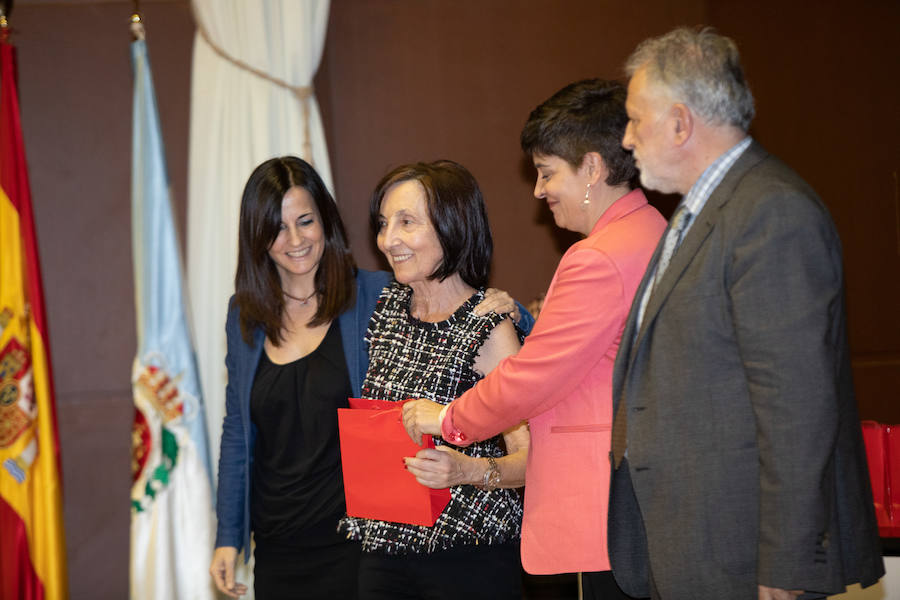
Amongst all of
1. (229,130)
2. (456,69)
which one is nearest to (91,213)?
(229,130)

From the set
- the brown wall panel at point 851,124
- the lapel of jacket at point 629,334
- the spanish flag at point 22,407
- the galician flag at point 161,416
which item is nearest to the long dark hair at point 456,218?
the lapel of jacket at point 629,334

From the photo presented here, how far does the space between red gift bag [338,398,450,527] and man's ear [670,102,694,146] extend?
0.86 metres

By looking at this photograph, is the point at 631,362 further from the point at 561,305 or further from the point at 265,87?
the point at 265,87

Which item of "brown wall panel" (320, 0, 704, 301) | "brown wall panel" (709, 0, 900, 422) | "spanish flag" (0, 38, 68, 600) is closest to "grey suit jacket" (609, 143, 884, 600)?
"brown wall panel" (320, 0, 704, 301)

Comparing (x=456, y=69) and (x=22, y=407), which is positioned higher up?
(x=456, y=69)

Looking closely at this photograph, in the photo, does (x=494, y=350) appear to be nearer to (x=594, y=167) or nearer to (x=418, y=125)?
(x=594, y=167)

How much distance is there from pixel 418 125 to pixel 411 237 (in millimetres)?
2023

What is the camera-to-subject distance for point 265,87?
3.51 meters

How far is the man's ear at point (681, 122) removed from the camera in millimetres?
1493

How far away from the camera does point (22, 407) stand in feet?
10.9

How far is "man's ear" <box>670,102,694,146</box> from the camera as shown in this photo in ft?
4.90

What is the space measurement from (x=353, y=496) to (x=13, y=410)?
2.00 meters

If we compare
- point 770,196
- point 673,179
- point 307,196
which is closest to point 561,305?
point 673,179

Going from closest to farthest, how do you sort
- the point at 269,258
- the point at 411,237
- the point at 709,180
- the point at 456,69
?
the point at 709,180 → the point at 411,237 → the point at 269,258 → the point at 456,69
